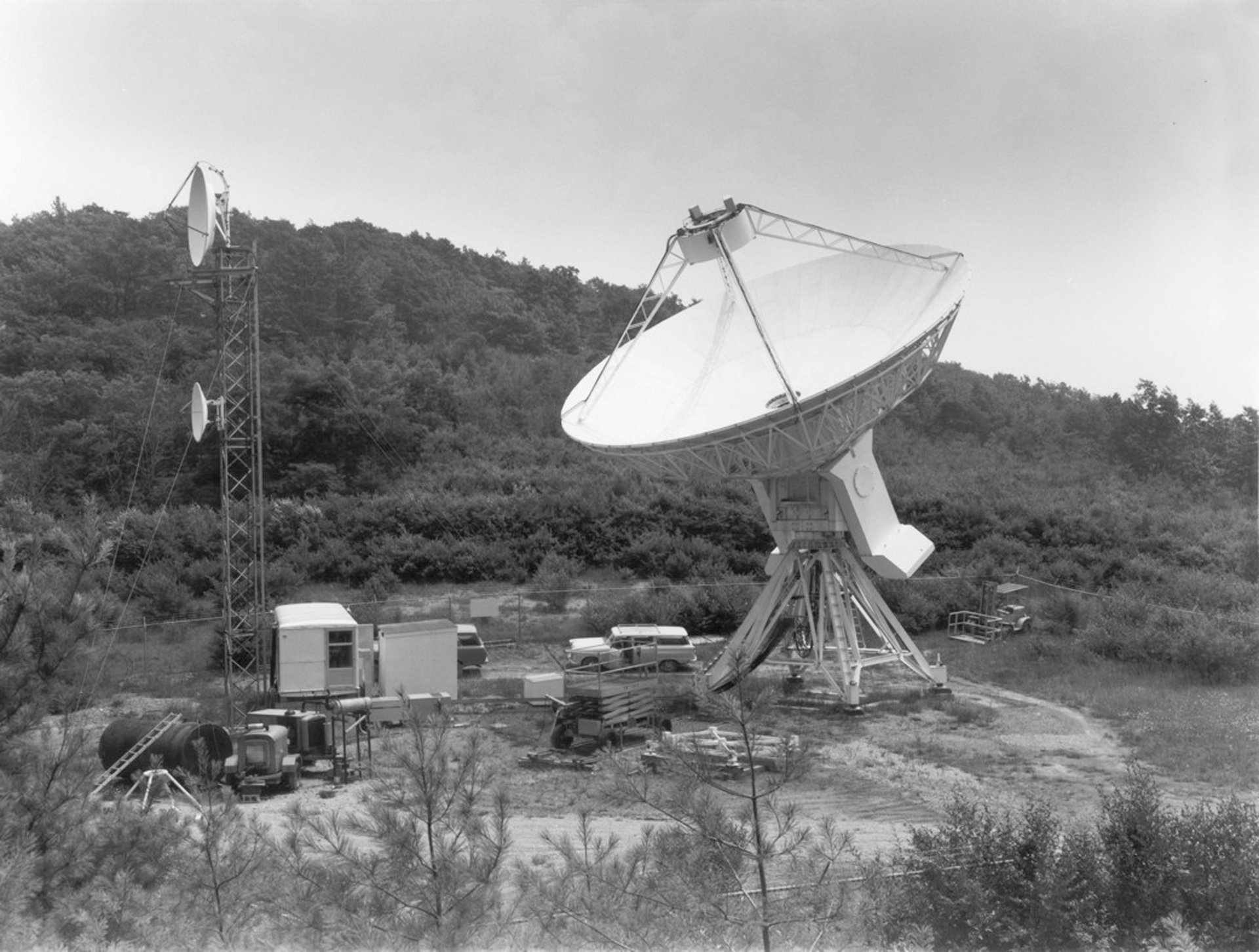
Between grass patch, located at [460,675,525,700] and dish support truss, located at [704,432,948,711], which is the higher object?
dish support truss, located at [704,432,948,711]

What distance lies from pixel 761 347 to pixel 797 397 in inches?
138

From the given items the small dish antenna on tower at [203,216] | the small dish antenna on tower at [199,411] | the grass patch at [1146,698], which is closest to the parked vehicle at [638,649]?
the grass patch at [1146,698]

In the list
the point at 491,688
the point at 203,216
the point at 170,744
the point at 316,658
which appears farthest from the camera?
the point at 491,688

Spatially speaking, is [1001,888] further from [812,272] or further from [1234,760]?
[812,272]

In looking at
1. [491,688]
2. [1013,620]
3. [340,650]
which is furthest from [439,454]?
[340,650]

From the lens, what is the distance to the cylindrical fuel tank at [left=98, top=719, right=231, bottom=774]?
13.1m

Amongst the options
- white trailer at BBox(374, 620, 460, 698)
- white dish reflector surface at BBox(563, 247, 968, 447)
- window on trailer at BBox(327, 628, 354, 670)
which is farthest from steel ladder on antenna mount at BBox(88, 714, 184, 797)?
white dish reflector surface at BBox(563, 247, 968, 447)

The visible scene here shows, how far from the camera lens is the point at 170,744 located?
43.1 feet

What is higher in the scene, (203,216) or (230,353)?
(203,216)

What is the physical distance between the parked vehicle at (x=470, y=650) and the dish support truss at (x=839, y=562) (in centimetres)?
551

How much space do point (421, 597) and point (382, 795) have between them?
1073 inches

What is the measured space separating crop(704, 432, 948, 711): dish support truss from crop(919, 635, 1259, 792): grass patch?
2.50 meters

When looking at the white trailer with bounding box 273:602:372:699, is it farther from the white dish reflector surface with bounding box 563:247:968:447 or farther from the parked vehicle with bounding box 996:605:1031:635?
the parked vehicle with bounding box 996:605:1031:635

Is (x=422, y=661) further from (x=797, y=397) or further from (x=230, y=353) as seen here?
(x=797, y=397)
